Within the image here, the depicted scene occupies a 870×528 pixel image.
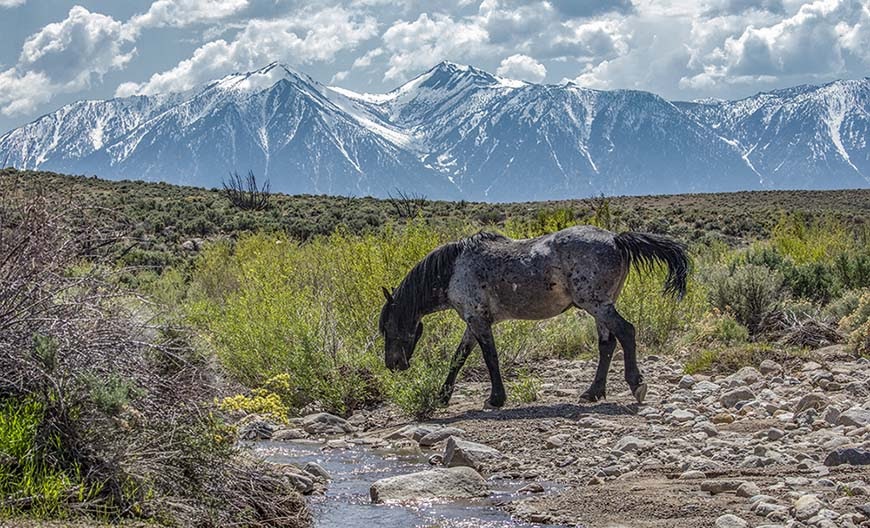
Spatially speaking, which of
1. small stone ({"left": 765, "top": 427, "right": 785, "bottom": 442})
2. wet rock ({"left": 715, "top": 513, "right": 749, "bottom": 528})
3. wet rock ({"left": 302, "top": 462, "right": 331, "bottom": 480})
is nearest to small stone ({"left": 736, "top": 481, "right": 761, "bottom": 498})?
wet rock ({"left": 715, "top": 513, "right": 749, "bottom": 528})

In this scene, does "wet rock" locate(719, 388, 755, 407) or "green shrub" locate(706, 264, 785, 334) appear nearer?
"wet rock" locate(719, 388, 755, 407)

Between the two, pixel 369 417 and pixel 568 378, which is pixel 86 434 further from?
pixel 568 378

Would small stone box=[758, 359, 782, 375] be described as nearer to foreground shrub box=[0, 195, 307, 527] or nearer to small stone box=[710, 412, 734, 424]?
small stone box=[710, 412, 734, 424]

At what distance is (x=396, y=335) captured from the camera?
1309 centimetres

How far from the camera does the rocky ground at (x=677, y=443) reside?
7.36 meters

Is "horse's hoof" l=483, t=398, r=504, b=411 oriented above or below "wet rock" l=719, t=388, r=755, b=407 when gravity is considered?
below

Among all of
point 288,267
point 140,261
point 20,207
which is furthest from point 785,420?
point 140,261

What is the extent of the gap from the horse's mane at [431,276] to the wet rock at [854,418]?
4536 millimetres

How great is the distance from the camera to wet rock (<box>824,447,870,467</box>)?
8070mm

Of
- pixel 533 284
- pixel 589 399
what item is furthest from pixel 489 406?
pixel 533 284

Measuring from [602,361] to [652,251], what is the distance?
56.7 inches

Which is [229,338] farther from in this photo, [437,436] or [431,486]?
[431,486]

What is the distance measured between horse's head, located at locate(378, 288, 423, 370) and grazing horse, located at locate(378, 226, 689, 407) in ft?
0.05

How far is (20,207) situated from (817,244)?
1962 centimetres
